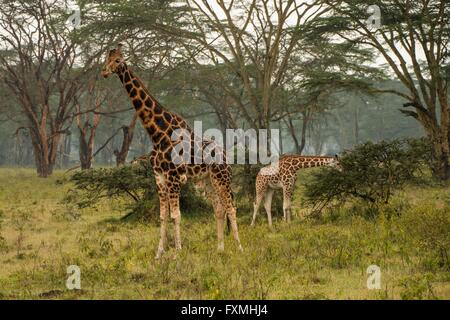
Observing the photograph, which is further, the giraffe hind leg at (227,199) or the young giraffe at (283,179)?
the young giraffe at (283,179)

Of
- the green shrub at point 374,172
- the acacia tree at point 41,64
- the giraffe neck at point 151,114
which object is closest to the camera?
the giraffe neck at point 151,114

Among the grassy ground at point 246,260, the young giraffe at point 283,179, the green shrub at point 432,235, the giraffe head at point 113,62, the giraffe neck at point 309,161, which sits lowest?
the grassy ground at point 246,260

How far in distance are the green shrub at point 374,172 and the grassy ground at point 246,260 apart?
0.47m

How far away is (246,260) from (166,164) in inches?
73.3

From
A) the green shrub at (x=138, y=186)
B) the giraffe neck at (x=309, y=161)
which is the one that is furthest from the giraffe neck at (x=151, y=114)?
the giraffe neck at (x=309, y=161)

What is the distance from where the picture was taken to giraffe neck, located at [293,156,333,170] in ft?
41.8

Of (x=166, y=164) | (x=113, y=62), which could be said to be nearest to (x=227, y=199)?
(x=166, y=164)

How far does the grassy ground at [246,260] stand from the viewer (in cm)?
635

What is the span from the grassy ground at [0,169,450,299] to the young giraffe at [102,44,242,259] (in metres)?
0.57

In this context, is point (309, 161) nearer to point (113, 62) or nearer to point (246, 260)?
point (246, 260)

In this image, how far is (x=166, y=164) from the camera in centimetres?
858

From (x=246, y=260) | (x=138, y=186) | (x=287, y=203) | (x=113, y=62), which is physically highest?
(x=113, y=62)

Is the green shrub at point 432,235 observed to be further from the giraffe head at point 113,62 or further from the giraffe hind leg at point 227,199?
the giraffe head at point 113,62
